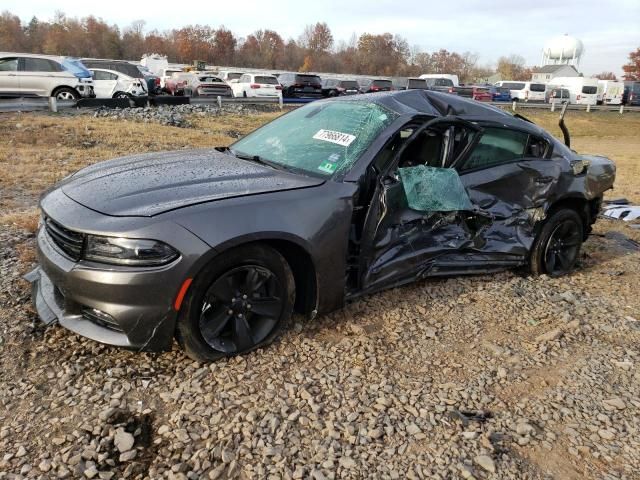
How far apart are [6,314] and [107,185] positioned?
111cm

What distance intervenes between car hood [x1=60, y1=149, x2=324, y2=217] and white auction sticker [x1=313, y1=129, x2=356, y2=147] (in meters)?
0.47

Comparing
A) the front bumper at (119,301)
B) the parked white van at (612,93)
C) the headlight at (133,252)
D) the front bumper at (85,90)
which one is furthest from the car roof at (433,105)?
the parked white van at (612,93)

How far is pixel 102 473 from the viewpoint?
7.19 ft

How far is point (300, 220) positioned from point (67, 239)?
4.15ft

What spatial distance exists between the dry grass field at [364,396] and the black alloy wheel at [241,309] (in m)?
0.14

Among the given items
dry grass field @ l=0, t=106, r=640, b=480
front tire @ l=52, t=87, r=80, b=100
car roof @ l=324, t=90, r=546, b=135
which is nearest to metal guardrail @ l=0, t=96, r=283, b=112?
front tire @ l=52, t=87, r=80, b=100

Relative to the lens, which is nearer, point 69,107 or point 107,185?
point 107,185

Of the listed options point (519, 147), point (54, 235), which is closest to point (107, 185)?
point (54, 235)

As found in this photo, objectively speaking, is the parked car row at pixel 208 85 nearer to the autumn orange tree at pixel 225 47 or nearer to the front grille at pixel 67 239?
the front grille at pixel 67 239

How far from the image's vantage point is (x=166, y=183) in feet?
10.0

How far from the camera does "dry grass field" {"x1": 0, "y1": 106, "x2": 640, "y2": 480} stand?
2336mm

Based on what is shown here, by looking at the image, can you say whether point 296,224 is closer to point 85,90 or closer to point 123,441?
point 123,441

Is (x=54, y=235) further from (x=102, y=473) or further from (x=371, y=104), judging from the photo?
(x=371, y=104)

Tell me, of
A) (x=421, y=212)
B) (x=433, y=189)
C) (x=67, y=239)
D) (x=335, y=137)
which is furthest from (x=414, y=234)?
(x=67, y=239)
